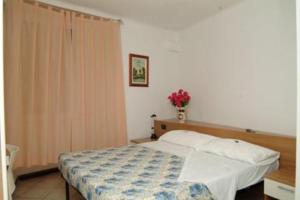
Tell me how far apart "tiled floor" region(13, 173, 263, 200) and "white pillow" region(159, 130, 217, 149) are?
68 cm

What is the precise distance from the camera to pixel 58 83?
8.87 ft

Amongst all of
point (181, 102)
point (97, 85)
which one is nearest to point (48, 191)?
point (97, 85)

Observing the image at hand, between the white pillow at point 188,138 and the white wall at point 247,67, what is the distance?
67cm

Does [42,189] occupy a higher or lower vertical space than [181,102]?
lower

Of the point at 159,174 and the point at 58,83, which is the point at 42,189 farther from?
the point at 159,174

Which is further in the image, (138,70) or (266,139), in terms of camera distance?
(138,70)

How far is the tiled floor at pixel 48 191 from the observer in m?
2.29

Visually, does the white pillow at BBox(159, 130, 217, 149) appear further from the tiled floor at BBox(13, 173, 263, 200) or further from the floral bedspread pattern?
the tiled floor at BBox(13, 173, 263, 200)

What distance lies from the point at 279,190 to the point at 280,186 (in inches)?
1.4

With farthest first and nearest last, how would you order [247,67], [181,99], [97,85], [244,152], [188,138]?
[181,99] → [97,85] → [247,67] → [188,138] → [244,152]

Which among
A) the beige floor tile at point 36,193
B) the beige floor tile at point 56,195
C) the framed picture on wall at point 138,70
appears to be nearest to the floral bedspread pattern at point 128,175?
the beige floor tile at point 56,195

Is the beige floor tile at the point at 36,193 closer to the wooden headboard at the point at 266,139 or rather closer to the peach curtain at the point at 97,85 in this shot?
the peach curtain at the point at 97,85

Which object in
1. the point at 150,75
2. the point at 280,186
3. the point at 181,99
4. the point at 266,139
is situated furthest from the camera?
the point at 150,75

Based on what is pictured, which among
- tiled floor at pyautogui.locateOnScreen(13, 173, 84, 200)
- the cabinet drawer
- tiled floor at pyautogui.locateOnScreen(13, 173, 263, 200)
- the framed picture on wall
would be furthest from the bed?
the framed picture on wall
